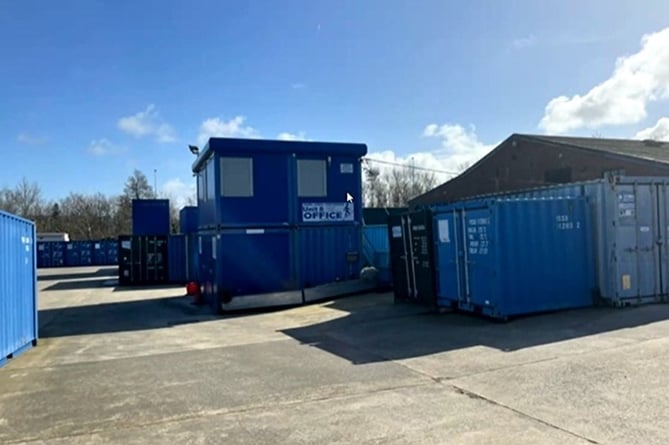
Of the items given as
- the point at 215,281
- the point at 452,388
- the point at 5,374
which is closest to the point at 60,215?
the point at 215,281

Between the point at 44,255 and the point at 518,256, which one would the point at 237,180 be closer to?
the point at 518,256

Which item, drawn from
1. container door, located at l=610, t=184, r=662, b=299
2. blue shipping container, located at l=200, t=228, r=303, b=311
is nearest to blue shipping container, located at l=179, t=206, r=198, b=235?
blue shipping container, located at l=200, t=228, r=303, b=311

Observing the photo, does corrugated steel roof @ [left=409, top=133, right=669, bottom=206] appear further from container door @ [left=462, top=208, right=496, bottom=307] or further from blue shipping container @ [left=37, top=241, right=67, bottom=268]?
blue shipping container @ [left=37, top=241, right=67, bottom=268]

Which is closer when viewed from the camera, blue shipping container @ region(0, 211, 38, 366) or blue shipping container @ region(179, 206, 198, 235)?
A: blue shipping container @ region(0, 211, 38, 366)

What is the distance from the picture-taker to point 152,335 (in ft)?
37.6

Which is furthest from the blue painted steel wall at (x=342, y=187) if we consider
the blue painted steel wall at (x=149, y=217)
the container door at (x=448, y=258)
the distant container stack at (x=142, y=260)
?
the blue painted steel wall at (x=149, y=217)

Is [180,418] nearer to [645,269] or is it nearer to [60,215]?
[645,269]

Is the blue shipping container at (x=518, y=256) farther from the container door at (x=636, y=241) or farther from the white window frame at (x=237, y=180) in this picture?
the white window frame at (x=237, y=180)

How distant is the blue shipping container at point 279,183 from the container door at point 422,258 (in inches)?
161

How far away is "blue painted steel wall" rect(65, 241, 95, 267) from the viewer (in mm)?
48969

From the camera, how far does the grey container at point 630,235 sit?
1100cm

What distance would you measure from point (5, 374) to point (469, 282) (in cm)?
820

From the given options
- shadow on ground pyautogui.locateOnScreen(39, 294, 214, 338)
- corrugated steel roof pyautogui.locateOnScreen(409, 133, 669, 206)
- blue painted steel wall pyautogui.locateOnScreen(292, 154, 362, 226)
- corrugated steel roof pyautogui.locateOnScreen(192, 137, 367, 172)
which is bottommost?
shadow on ground pyautogui.locateOnScreen(39, 294, 214, 338)

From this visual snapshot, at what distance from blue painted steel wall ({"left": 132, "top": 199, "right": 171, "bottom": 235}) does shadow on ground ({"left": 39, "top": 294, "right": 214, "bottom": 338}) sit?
8989 mm
